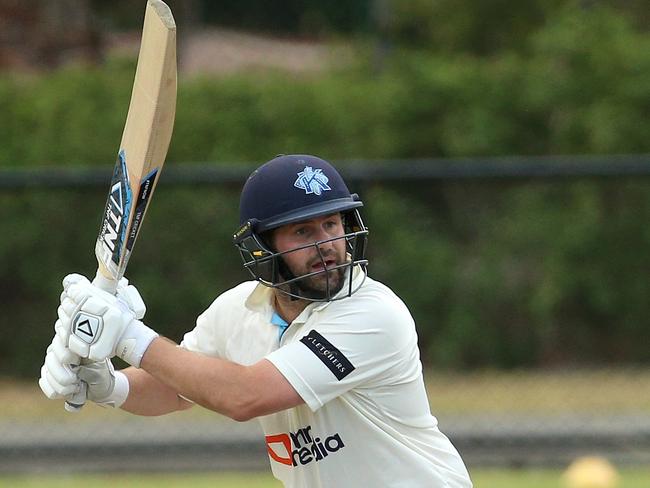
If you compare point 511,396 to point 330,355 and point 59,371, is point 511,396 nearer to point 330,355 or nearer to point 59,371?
point 330,355

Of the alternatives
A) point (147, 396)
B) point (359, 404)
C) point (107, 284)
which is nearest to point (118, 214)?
point (107, 284)

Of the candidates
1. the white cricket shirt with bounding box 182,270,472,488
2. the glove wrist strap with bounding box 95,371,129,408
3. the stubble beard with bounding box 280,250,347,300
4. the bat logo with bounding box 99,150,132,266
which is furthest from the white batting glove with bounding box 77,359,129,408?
the stubble beard with bounding box 280,250,347,300

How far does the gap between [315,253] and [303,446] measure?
1.77ft

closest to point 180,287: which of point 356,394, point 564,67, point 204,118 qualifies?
point 204,118

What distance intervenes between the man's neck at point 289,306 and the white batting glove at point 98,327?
18.5 inches

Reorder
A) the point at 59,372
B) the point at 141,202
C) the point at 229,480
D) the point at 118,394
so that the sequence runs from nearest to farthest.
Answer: the point at 59,372 < the point at 141,202 < the point at 118,394 < the point at 229,480

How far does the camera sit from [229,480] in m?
8.91

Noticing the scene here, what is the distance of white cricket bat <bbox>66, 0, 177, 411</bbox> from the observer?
3764 mm

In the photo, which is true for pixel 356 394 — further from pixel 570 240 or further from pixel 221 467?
pixel 570 240

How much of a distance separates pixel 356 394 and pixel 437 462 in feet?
0.99

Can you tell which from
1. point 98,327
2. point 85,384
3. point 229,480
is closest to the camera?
point 98,327

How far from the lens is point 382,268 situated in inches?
392

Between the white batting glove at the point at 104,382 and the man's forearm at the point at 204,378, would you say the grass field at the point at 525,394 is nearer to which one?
the white batting glove at the point at 104,382

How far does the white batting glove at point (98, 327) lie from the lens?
3768 mm
